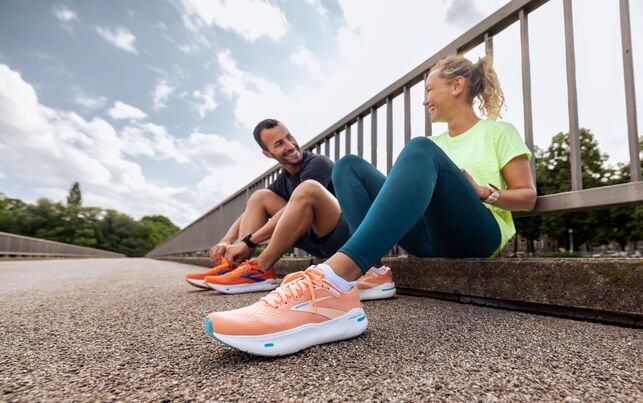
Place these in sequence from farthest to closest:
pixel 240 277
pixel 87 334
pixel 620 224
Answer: pixel 620 224 < pixel 240 277 < pixel 87 334

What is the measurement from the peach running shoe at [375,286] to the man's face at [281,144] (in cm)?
116

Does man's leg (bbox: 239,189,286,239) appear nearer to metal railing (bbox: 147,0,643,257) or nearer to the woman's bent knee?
metal railing (bbox: 147,0,643,257)

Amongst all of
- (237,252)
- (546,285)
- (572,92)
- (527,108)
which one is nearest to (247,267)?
(237,252)

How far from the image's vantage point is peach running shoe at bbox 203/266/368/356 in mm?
884

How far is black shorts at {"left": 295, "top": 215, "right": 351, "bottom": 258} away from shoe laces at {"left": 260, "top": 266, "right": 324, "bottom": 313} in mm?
1174

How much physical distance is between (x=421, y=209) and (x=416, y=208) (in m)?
0.04

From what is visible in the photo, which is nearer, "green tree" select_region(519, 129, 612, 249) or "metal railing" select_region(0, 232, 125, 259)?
"metal railing" select_region(0, 232, 125, 259)

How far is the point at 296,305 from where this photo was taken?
1.00 meters

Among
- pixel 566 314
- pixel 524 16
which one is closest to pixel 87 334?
pixel 566 314

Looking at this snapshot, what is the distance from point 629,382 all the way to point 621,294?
53 centimetres

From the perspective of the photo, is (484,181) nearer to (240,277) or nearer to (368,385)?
(368,385)

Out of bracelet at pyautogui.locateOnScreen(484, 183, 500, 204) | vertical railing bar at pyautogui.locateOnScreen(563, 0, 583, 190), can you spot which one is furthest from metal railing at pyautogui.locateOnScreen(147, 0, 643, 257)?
bracelet at pyautogui.locateOnScreen(484, 183, 500, 204)

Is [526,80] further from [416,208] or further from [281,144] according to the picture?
[281,144]

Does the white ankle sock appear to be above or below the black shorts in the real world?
below
